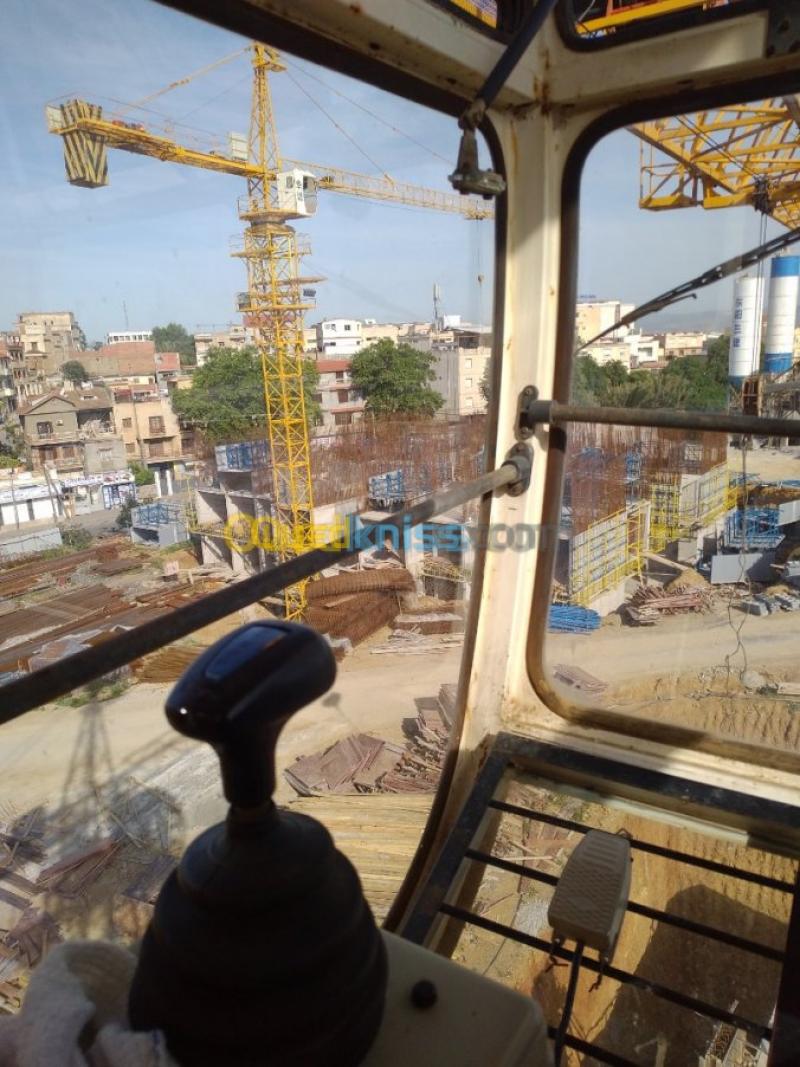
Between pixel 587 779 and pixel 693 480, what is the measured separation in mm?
2853

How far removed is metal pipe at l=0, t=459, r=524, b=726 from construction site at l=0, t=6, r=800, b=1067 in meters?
0.03

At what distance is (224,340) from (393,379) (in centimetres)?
225

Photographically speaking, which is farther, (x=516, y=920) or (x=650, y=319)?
(x=516, y=920)

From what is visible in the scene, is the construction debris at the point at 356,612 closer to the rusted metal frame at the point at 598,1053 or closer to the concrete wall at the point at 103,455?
the concrete wall at the point at 103,455

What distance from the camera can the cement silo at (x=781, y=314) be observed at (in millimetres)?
1847

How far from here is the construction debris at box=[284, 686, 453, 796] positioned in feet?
21.5

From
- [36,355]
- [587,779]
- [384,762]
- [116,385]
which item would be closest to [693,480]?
[587,779]

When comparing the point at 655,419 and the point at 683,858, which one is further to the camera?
the point at 655,419

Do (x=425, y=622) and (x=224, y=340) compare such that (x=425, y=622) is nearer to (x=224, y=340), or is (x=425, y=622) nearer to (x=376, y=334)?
(x=376, y=334)

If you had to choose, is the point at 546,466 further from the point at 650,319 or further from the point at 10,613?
the point at 10,613

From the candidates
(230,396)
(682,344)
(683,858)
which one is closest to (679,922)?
(683,858)

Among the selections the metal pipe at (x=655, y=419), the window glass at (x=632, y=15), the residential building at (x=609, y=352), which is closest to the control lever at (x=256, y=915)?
the metal pipe at (x=655, y=419)

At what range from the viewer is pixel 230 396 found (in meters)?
6.23

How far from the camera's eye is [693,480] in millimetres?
4082
